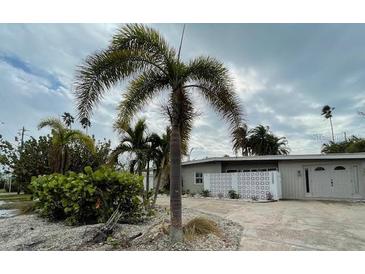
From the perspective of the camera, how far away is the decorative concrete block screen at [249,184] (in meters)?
15.0

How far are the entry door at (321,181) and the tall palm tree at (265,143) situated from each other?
17.0 m

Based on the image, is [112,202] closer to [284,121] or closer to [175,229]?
[175,229]

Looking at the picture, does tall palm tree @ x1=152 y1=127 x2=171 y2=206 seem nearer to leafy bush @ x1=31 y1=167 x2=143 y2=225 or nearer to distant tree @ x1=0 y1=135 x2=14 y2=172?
leafy bush @ x1=31 y1=167 x2=143 y2=225

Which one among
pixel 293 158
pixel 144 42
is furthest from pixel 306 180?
pixel 144 42

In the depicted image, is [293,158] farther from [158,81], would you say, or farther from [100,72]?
[100,72]

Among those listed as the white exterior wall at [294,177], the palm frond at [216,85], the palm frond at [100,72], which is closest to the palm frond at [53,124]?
the palm frond at [100,72]

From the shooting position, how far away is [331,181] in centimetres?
1537

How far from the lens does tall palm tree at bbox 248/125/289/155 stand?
32.8 m

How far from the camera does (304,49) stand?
29.2 feet

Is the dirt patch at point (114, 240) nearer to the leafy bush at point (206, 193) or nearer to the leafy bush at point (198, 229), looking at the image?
the leafy bush at point (198, 229)

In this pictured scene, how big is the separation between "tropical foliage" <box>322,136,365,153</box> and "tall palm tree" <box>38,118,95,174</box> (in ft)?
95.6

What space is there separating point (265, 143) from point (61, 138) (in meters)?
27.6
